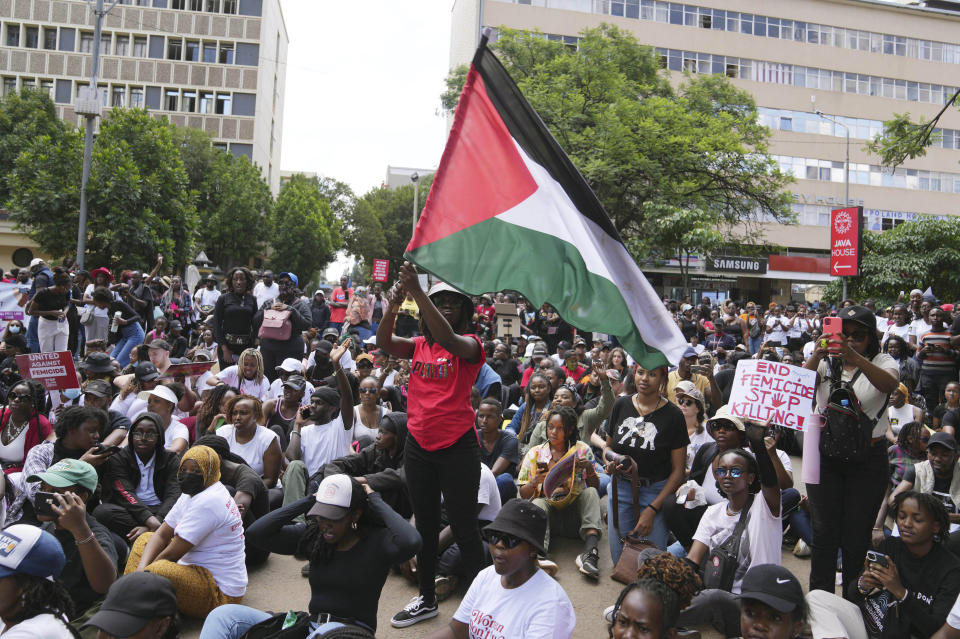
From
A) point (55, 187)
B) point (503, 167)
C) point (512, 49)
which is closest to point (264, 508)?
point (503, 167)

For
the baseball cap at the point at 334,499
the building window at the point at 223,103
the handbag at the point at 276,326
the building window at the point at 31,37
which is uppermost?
the building window at the point at 31,37

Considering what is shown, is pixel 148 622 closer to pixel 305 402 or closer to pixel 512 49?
pixel 305 402

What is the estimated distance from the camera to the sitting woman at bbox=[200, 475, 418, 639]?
3.72 m

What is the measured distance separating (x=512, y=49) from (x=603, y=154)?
295 inches

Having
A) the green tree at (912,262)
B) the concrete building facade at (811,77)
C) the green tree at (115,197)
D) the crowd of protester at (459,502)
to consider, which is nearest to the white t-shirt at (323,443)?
the crowd of protester at (459,502)

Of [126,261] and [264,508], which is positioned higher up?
[126,261]

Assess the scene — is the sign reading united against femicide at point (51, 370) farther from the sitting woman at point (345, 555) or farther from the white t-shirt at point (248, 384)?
the sitting woman at point (345, 555)

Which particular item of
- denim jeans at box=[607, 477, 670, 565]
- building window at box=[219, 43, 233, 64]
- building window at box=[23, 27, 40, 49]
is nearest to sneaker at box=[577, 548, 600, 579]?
denim jeans at box=[607, 477, 670, 565]

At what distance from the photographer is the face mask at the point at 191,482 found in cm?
463

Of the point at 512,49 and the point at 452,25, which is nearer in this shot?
the point at 512,49

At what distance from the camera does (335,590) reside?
3.75 meters

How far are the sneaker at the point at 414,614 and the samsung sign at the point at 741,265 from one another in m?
37.1

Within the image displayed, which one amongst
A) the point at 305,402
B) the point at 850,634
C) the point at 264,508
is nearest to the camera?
the point at 850,634

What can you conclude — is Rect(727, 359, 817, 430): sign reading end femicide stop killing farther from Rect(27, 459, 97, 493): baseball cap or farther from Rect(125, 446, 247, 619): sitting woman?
Rect(27, 459, 97, 493): baseball cap
